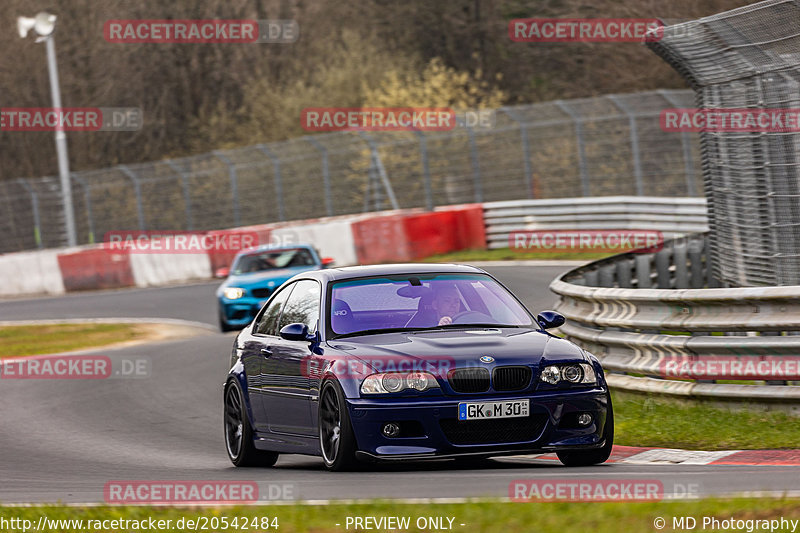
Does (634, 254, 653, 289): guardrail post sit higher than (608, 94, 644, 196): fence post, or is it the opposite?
(608, 94, 644, 196): fence post

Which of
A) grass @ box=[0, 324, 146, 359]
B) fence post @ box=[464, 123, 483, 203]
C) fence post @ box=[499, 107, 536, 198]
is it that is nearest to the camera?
grass @ box=[0, 324, 146, 359]

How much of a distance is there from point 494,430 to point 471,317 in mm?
1184

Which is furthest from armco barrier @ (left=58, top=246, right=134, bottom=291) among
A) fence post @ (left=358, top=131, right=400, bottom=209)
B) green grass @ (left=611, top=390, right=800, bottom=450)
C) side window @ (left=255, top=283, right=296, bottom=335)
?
green grass @ (left=611, top=390, right=800, bottom=450)

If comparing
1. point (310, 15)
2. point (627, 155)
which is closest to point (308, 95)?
point (310, 15)

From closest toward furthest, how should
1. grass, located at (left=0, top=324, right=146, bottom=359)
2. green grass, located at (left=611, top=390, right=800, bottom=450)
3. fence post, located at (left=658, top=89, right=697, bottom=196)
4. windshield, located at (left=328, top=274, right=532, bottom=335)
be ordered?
windshield, located at (left=328, top=274, right=532, bottom=335) < green grass, located at (left=611, top=390, right=800, bottom=450) < grass, located at (left=0, top=324, right=146, bottom=359) < fence post, located at (left=658, top=89, right=697, bottom=196)

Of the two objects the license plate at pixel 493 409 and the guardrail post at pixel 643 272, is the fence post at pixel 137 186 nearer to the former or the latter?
the guardrail post at pixel 643 272

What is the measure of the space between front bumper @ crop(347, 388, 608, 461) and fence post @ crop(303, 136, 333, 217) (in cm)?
2675

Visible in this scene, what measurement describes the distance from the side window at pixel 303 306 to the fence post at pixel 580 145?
2120 centimetres

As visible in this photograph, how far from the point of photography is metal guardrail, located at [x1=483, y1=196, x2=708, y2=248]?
27.1 m

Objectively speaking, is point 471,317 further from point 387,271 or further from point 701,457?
point 701,457

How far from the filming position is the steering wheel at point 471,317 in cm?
931

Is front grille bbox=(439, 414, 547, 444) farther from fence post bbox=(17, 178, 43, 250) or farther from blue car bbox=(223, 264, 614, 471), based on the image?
fence post bbox=(17, 178, 43, 250)

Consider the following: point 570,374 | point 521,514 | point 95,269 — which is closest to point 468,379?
point 570,374

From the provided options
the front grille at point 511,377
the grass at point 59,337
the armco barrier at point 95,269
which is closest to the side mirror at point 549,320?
the front grille at point 511,377
